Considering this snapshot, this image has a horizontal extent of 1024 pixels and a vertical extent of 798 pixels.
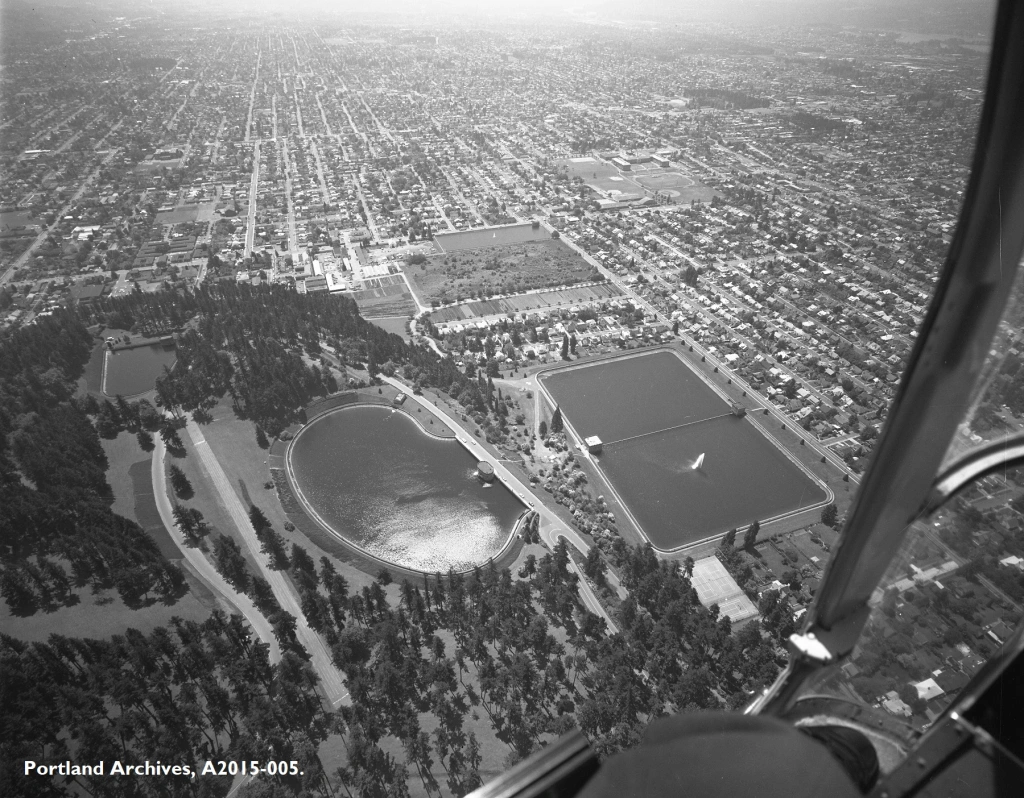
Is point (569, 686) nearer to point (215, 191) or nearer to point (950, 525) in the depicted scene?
point (950, 525)

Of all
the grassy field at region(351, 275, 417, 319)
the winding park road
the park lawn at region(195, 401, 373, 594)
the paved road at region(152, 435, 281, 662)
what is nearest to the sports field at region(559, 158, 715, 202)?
the grassy field at region(351, 275, 417, 319)

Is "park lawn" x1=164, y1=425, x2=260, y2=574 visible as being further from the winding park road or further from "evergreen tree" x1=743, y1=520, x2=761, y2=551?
"evergreen tree" x1=743, y1=520, x2=761, y2=551

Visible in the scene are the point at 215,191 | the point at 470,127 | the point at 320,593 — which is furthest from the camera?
the point at 470,127

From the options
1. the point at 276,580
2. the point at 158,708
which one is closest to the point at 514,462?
the point at 276,580

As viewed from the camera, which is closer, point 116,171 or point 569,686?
point 569,686

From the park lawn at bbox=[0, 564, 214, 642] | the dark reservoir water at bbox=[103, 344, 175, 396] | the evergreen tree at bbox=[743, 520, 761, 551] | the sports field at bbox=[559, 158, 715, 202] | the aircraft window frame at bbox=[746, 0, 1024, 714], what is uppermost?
the aircraft window frame at bbox=[746, 0, 1024, 714]

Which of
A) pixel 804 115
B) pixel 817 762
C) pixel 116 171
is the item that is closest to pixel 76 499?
pixel 817 762
